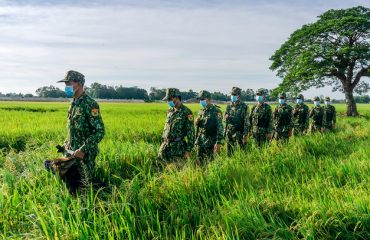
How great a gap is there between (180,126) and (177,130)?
0.28 ft

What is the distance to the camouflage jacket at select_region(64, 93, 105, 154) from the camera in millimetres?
4652

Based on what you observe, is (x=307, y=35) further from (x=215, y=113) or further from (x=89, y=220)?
(x=89, y=220)

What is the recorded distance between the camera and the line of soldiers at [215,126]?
6320mm

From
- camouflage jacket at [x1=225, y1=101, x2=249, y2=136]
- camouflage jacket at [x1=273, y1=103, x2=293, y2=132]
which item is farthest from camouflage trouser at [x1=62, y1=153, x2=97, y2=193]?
camouflage jacket at [x1=273, y1=103, x2=293, y2=132]

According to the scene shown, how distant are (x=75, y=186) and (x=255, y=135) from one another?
556cm

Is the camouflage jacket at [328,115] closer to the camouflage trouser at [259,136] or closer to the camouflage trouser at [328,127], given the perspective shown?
the camouflage trouser at [328,127]

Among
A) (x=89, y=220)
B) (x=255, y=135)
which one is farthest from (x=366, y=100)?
(x=89, y=220)

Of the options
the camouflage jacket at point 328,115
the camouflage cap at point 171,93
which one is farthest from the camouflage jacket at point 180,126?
the camouflage jacket at point 328,115

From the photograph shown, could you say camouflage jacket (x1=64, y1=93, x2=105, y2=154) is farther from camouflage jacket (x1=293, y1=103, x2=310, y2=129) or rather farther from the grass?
camouflage jacket (x1=293, y1=103, x2=310, y2=129)

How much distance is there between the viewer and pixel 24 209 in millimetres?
4004

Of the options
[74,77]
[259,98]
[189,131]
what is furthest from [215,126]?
[74,77]

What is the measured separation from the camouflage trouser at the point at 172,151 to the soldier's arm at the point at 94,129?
1827 mm

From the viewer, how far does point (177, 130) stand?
20.6ft

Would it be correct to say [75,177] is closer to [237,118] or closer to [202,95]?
[202,95]
